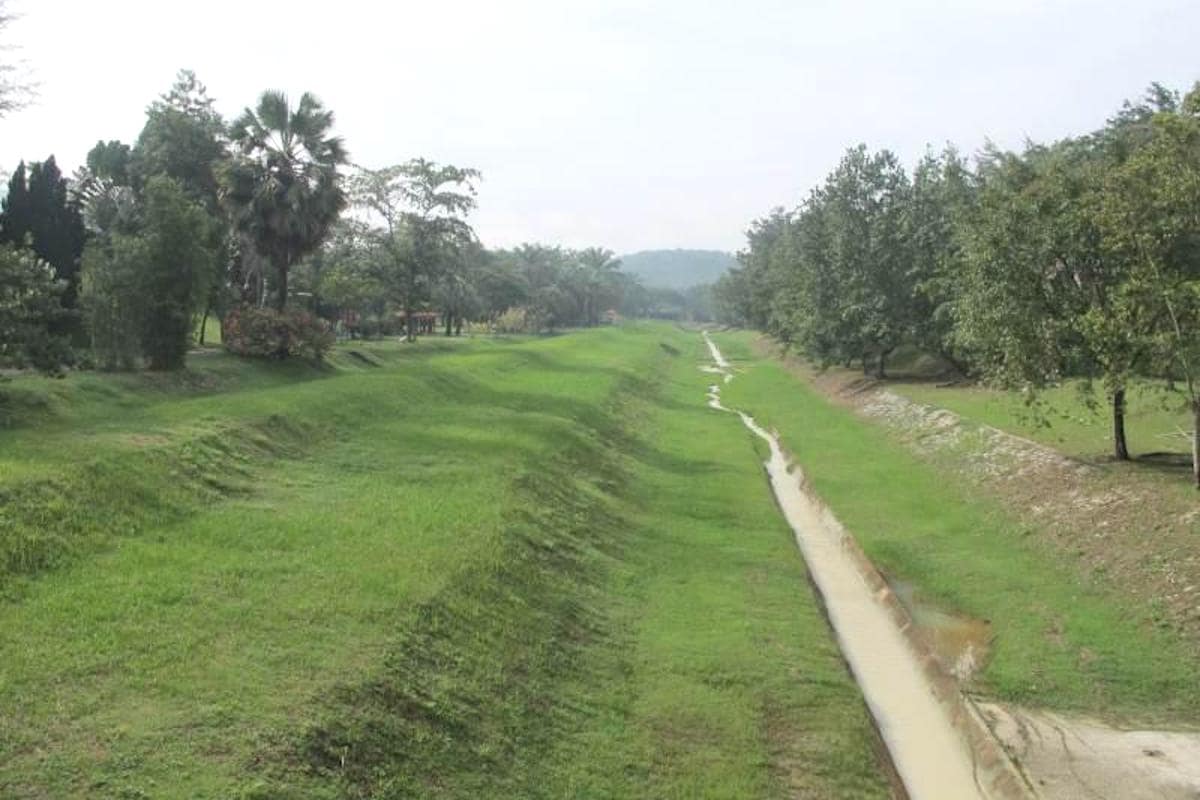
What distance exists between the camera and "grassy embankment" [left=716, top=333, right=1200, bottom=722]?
1300 centimetres

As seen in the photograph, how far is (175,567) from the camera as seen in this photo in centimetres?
1163

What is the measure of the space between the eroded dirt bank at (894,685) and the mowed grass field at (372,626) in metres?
0.75

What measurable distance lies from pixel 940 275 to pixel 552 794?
3828cm

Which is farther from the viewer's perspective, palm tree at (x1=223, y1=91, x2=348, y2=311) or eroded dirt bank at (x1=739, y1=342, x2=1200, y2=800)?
palm tree at (x1=223, y1=91, x2=348, y2=311)

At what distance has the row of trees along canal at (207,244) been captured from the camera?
90.6 feet

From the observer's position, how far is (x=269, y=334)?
Result: 36.2 m

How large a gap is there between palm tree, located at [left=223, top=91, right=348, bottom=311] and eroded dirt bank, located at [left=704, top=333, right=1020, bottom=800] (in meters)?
25.8

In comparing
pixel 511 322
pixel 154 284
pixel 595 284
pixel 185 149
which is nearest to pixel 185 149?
pixel 185 149

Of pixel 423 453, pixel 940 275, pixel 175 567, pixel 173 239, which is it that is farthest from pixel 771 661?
pixel 940 275

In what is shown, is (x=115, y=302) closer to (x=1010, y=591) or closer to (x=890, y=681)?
(x=890, y=681)

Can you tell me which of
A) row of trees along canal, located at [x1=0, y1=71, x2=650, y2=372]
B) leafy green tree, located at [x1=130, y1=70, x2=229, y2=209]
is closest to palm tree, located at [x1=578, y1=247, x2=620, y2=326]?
row of trees along canal, located at [x1=0, y1=71, x2=650, y2=372]

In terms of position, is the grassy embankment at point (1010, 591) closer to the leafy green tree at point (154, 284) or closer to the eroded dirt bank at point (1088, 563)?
the eroded dirt bank at point (1088, 563)

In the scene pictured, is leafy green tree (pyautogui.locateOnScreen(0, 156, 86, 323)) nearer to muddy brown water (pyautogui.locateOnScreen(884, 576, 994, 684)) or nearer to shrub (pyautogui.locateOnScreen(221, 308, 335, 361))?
shrub (pyautogui.locateOnScreen(221, 308, 335, 361))

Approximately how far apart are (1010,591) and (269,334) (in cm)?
2796
